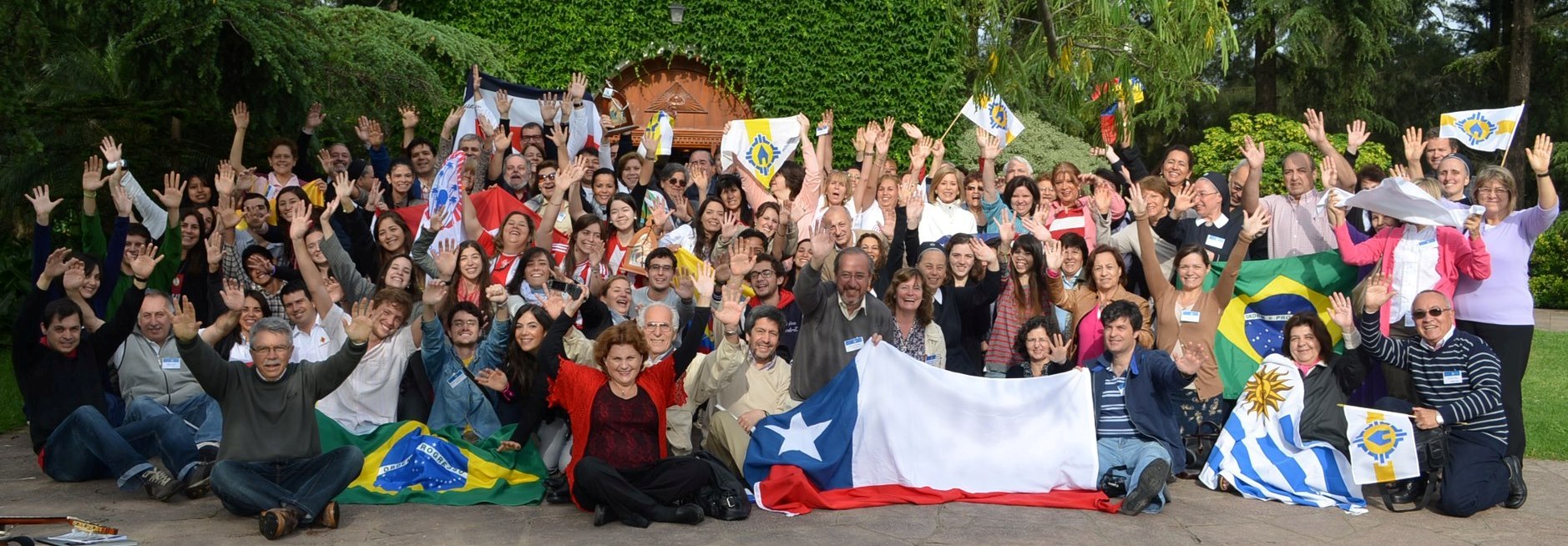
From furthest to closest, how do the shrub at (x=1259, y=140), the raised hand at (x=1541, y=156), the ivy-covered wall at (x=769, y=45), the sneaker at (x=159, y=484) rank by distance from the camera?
the shrub at (x=1259, y=140)
the ivy-covered wall at (x=769, y=45)
the raised hand at (x=1541, y=156)
the sneaker at (x=159, y=484)

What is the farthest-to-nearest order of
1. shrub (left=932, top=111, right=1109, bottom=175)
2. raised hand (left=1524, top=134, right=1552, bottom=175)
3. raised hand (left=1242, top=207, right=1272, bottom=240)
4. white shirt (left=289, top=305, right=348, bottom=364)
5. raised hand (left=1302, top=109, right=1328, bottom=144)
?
shrub (left=932, top=111, right=1109, bottom=175)
raised hand (left=1302, top=109, right=1328, bottom=144)
raised hand (left=1242, top=207, right=1272, bottom=240)
white shirt (left=289, top=305, right=348, bottom=364)
raised hand (left=1524, top=134, right=1552, bottom=175)

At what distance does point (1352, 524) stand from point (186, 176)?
8.67 m

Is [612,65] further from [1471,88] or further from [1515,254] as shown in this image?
[1471,88]

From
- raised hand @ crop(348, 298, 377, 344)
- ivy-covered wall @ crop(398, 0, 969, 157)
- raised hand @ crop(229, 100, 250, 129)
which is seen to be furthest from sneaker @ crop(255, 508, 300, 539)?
ivy-covered wall @ crop(398, 0, 969, 157)

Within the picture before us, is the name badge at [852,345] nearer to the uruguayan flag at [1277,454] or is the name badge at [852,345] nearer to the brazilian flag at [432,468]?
the brazilian flag at [432,468]

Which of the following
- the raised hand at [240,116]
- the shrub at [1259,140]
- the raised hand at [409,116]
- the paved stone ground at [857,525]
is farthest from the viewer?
the shrub at [1259,140]

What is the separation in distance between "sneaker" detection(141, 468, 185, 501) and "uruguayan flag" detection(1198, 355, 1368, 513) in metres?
5.63

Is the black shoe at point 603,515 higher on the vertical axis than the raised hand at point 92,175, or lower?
lower

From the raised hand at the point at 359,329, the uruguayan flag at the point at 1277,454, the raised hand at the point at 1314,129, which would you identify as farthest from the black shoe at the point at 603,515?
the raised hand at the point at 1314,129

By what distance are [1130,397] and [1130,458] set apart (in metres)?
0.37

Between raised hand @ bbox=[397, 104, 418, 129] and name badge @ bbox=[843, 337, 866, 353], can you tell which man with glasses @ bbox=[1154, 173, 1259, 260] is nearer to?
name badge @ bbox=[843, 337, 866, 353]

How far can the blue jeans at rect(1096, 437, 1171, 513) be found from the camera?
7.45 meters

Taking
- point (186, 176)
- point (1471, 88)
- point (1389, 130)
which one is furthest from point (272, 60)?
point (1471, 88)

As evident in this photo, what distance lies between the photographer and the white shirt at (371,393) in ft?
26.4
